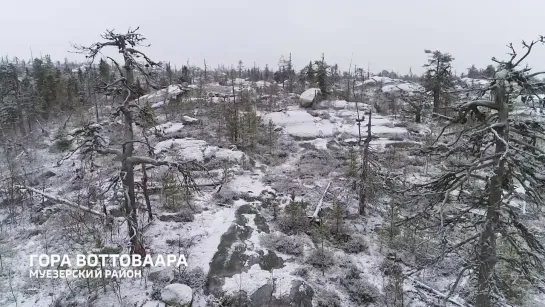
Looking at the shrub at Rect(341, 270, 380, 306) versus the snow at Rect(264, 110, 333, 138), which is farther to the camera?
the snow at Rect(264, 110, 333, 138)

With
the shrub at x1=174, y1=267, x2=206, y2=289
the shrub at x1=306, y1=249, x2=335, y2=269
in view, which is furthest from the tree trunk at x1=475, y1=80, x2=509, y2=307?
the shrub at x1=174, y1=267, x2=206, y2=289

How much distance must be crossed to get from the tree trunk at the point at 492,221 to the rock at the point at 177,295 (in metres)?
6.38

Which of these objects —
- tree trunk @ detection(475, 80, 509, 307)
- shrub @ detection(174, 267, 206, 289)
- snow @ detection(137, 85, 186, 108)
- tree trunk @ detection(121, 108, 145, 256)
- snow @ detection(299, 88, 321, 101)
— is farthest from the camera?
snow @ detection(299, 88, 321, 101)

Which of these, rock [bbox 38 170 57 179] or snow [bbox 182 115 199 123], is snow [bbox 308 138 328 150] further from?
rock [bbox 38 170 57 179]

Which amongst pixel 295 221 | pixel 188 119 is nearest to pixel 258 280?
pixel 295 221

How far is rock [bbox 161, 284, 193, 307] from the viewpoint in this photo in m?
7.75

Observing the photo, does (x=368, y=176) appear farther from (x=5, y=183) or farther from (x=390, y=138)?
(x=5, y=183)

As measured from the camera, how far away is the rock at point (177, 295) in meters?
7.75

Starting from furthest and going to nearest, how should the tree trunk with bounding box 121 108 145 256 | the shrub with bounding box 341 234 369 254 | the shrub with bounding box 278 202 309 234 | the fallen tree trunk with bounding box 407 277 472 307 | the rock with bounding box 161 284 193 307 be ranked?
the shrub with bounding box 278 202 309 234
the shrub with bounding box 341 234 369 254
the fallen tree trunk with bounding box 407 277 472 307
the tree trunk with bounding box 121 108 145 256
the rock with bounding box 161 284 193 307

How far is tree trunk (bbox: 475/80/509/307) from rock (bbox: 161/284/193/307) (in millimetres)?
6376

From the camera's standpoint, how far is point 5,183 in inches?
585

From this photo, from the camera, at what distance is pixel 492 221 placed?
5598mm

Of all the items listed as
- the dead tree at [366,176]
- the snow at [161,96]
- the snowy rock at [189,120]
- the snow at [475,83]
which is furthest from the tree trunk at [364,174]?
the snow at [161,96]

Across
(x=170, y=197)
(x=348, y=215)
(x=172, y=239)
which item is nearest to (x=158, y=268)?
(x=172, y=239)
